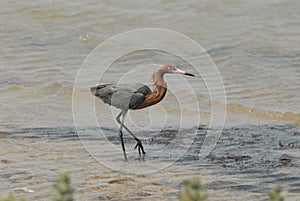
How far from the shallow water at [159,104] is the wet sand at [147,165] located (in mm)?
12

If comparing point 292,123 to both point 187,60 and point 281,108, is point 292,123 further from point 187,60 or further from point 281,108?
point 187,60

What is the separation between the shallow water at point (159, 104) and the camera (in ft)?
22.4

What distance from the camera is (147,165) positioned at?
7.36 m

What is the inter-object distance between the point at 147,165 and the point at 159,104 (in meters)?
3.85

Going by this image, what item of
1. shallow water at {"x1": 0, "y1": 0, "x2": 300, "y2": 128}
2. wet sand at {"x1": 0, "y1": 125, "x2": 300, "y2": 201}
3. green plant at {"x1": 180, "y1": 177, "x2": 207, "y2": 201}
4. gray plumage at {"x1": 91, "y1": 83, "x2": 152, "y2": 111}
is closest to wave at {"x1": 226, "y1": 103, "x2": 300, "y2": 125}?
shallow water at {"x1": 0, "y1": 0, "x2": 300, "y2": 128}

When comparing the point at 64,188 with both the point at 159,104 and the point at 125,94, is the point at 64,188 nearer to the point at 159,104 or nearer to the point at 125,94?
the point at 125,94

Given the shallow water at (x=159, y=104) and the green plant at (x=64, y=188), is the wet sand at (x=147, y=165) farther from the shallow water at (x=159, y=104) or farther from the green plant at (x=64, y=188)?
the green plant at (x=64, y=188)

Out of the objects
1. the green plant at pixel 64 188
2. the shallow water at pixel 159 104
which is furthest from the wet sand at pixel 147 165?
the green plant at pixel 64 188

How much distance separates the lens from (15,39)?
15.4 metres

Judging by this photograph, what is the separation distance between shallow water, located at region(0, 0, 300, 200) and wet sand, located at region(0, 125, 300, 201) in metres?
0.01

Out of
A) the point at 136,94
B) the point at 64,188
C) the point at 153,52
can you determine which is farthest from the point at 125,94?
the point at 153,52

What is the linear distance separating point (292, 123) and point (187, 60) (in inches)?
164

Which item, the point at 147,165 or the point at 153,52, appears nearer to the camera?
the point at 147,165

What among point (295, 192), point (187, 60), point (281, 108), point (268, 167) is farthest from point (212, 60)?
point (295, 192)
